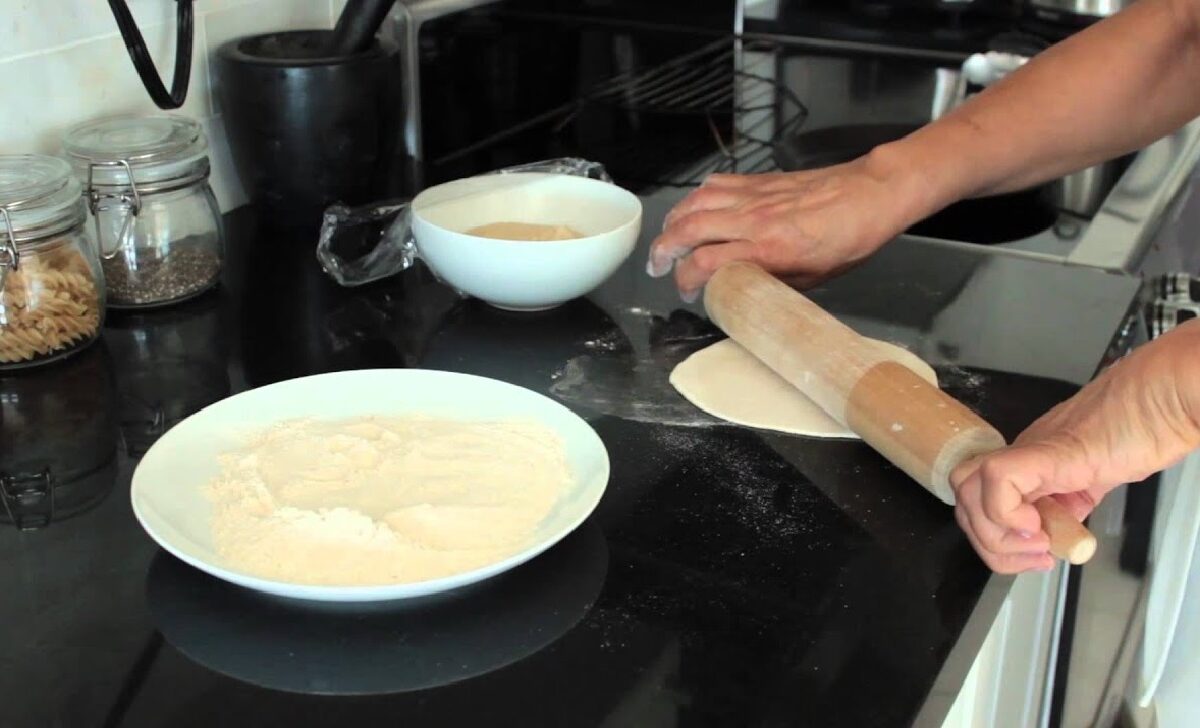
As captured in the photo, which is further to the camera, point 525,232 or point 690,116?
point 690,116

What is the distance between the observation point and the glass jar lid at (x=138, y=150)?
37.5 inches

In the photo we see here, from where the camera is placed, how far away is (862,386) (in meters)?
0.81

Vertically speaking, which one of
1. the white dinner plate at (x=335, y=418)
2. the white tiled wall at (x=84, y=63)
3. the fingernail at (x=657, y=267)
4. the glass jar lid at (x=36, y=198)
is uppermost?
the white tiled wall at (x=84, y=63)

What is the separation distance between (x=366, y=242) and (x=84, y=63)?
26 centimetres

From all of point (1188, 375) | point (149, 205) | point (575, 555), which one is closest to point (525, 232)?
point (149, 205)

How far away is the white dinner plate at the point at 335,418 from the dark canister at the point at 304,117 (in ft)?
1.17

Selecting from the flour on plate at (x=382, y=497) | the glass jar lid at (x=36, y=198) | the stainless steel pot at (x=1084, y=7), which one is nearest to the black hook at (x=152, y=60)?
the glass jar lid at (x=36, y=198)

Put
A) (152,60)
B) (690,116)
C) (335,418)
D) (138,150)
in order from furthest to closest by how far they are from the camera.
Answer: (690,116), (152,60), (138,150), (335,418)

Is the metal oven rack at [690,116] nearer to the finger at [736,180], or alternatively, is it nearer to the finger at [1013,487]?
the finger at [736,180]

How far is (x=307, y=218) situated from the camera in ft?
3.85

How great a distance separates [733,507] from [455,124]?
727 mm

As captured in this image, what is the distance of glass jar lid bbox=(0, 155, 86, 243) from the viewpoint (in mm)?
846

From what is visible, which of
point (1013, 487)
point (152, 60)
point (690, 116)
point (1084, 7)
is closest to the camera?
point (1013, 487)

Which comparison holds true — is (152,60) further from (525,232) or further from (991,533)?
(991,533)
